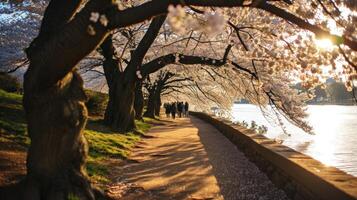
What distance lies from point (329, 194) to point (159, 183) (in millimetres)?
4005

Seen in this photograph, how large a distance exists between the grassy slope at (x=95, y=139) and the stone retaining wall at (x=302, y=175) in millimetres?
3541

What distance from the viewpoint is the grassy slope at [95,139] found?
9906 millimetres

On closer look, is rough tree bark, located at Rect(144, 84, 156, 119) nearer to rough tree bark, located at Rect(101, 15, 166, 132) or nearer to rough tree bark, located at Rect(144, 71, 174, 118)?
rough tree bark, located at Rect(144, 71, 174, 118)

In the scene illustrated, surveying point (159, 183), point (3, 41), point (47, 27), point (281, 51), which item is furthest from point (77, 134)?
point (3, 41)

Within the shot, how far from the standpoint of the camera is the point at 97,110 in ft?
79.0

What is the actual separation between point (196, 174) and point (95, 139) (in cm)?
463

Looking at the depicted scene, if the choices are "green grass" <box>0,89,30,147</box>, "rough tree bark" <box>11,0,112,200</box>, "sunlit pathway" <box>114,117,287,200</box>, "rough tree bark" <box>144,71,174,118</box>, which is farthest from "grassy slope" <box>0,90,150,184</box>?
"rough tree bark" <box>144,71,174,118</box>

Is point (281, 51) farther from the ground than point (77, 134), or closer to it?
farther from the ground

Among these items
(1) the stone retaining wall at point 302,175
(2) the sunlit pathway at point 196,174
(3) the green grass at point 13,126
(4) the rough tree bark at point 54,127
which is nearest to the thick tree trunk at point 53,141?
(4) the rough tree bark at point 54,127

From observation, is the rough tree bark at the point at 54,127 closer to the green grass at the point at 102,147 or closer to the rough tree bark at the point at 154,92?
the green grass at the point at 102,147

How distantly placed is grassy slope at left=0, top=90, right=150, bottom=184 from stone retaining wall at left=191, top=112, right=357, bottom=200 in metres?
3.54

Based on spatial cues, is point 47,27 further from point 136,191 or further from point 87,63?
point 87,63

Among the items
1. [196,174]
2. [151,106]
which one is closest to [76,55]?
[196,174]

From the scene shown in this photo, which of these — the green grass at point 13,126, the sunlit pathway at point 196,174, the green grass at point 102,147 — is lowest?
the sunlit pathway at point 196,174
